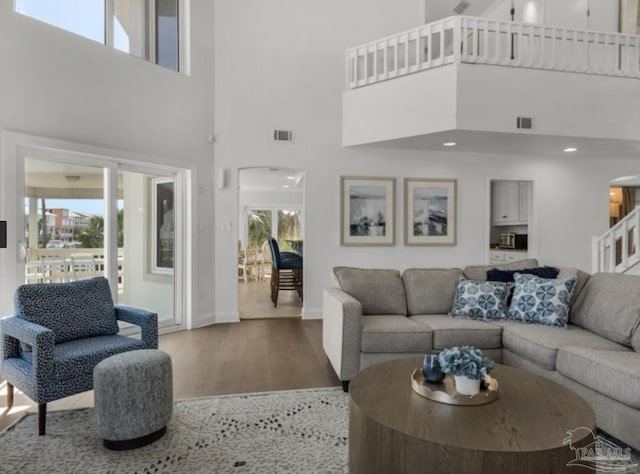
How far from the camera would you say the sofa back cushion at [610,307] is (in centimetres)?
259

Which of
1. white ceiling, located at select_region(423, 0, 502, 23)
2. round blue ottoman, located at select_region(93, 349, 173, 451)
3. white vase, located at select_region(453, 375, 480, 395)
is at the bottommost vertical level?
round blue ottoman, located at select_region(93, 349, 173, 451)

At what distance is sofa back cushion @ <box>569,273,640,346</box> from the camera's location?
8.51 ft

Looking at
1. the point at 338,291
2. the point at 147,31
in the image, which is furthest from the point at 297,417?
the point at 147,31

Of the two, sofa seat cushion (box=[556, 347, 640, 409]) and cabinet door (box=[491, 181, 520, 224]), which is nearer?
sofa seat cushion (box=[556, 347, 640, 409])

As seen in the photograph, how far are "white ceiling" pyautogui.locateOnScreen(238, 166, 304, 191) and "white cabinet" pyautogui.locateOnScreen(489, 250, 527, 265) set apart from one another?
3.90m

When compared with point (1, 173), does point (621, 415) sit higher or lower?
lower

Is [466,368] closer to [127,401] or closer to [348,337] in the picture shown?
[348,337]

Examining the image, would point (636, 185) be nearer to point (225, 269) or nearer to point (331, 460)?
point (225, 269)

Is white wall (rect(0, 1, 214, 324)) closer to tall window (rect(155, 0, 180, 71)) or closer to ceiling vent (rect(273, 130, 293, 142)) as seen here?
tall window (rect(155, 0, 180, 71))

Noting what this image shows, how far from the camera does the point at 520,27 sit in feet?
15.0

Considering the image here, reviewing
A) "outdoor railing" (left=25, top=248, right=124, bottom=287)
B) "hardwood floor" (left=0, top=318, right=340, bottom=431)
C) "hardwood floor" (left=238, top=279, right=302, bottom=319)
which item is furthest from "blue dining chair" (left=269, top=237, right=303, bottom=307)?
"outdoor railing" (left=25, top=248, right=124, bottom=287)

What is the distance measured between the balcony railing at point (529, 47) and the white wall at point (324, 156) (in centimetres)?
95

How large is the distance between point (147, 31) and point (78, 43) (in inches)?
41.8

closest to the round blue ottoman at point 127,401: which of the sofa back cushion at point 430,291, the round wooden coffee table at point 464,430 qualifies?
the round wooden coffee table at point 464,430
